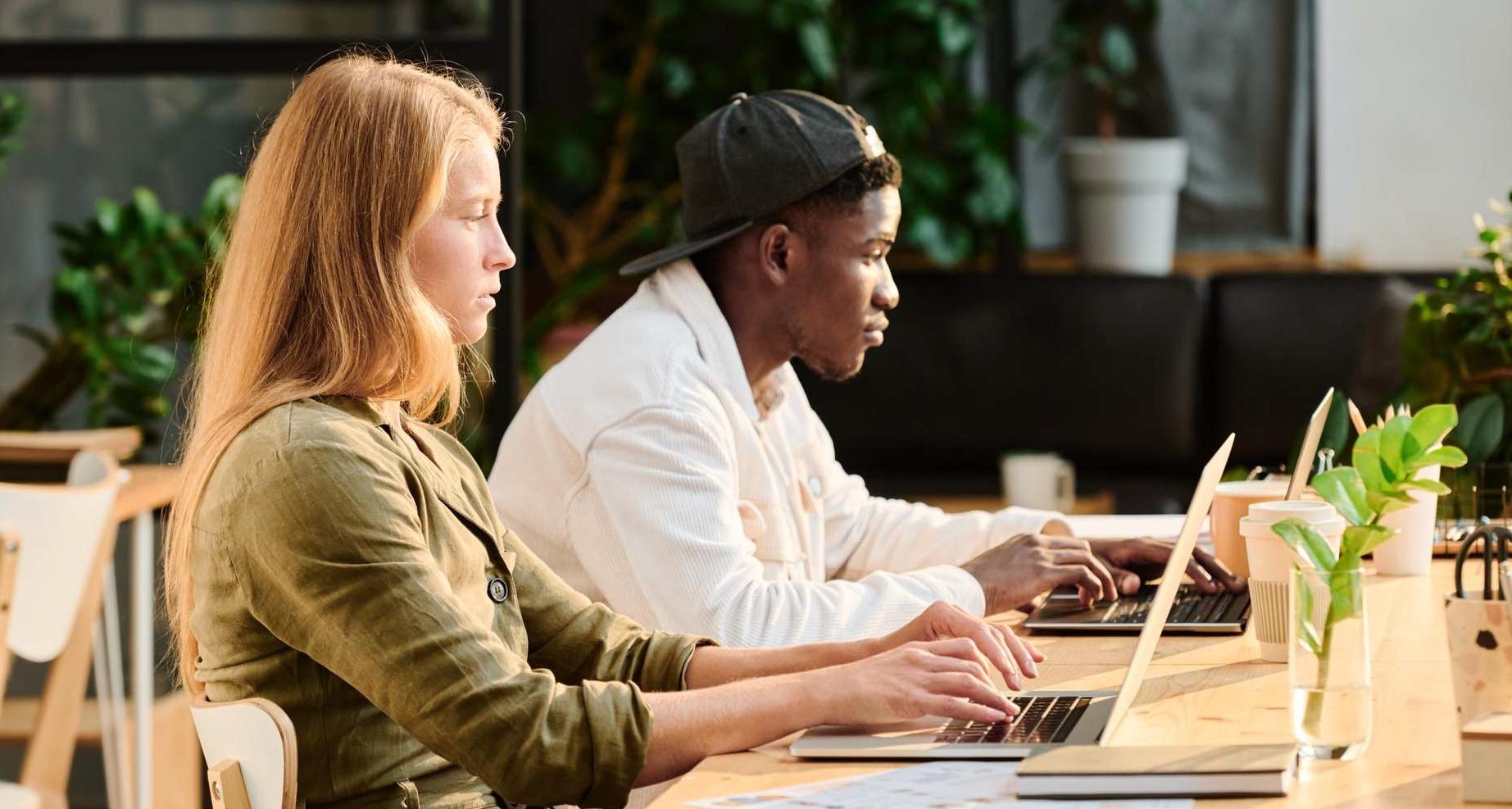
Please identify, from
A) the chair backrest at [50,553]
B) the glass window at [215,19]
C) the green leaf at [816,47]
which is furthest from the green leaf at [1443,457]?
the green leaf at [816,47]

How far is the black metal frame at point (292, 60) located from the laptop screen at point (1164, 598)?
109 inches

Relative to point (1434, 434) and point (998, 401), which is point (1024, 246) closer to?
point (998, 401)

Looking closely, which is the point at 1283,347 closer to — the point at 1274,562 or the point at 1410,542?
the point at 1410,542

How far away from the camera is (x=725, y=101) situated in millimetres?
4840

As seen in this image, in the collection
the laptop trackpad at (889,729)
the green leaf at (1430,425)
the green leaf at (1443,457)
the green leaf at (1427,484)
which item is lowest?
the laptop trackpad at (889,729)

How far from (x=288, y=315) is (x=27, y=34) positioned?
3.11m

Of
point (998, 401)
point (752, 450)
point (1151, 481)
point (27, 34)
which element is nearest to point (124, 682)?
point (27, 34)

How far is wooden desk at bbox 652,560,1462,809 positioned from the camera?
3.75ft

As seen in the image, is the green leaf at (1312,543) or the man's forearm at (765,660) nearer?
the green leaf at (1312,543)

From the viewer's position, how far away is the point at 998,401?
455 centimetres

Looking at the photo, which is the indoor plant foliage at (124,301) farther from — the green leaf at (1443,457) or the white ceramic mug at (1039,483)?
the green leaf at (1443,457)

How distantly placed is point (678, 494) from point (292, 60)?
8.35 ft

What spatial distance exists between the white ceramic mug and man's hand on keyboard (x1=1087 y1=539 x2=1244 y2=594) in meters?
1.97

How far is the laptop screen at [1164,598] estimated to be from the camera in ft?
4.04
